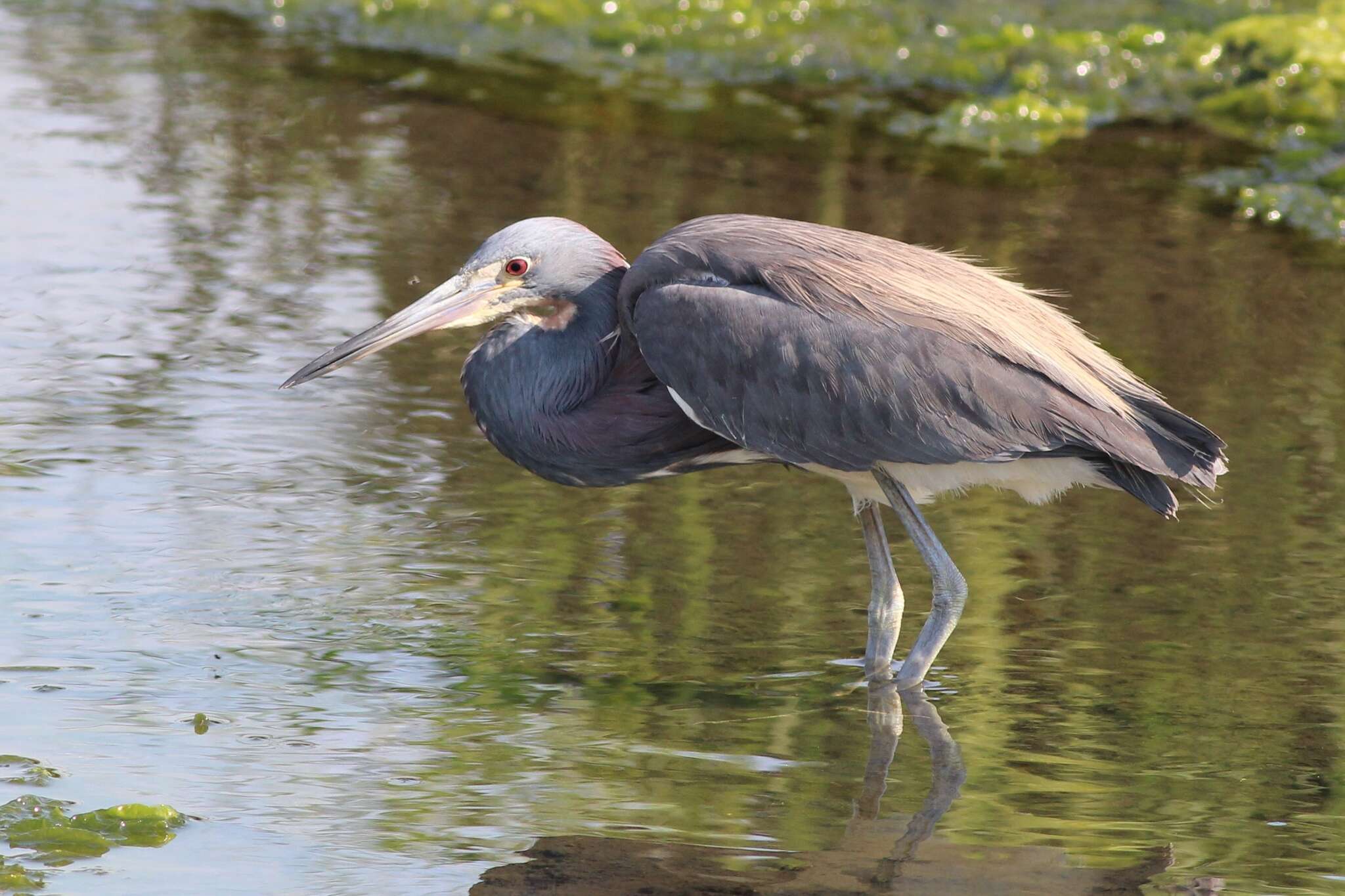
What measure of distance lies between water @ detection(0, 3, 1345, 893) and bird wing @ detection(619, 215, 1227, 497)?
0.61 m

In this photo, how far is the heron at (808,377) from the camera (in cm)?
504

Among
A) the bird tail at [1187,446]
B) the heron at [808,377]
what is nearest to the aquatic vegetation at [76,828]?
the heron at [808,377]

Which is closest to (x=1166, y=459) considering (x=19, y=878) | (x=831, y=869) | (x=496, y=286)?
(x=831, y=869)

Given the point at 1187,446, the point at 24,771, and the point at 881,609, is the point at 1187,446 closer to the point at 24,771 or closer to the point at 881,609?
the point at 881,609

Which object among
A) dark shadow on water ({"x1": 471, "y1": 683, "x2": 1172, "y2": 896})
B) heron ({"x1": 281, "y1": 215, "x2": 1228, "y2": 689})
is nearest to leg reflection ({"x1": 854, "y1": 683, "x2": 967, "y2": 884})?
dark shadow on water ({"x1": 471, "y1": 683, "x2": 1172, "y2": 896})

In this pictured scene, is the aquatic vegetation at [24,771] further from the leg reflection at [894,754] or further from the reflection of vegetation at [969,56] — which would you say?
the reflection of vegetation at [969,56]

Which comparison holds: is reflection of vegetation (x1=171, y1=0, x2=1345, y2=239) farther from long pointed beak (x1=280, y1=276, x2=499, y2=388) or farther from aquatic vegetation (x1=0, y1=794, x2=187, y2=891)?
aquatic vegetation (x1=0, y1=794, x2=187, y2=891)

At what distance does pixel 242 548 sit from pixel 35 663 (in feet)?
3.09

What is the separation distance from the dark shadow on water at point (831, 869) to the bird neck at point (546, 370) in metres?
1.45

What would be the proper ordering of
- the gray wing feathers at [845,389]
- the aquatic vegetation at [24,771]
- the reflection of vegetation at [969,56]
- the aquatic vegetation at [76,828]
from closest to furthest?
1. the aquatic vegetation at [76,828]
2. the aquatic vegetation at [24,771]
3. the gray wing feathers at [845,389]
4. the reflection of vegetation at [969,56]

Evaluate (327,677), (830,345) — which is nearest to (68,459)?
(327,677)

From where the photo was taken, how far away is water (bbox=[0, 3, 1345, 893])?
426cm

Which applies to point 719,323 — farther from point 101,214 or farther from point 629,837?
point 101,214

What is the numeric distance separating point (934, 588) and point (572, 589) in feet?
3.37
